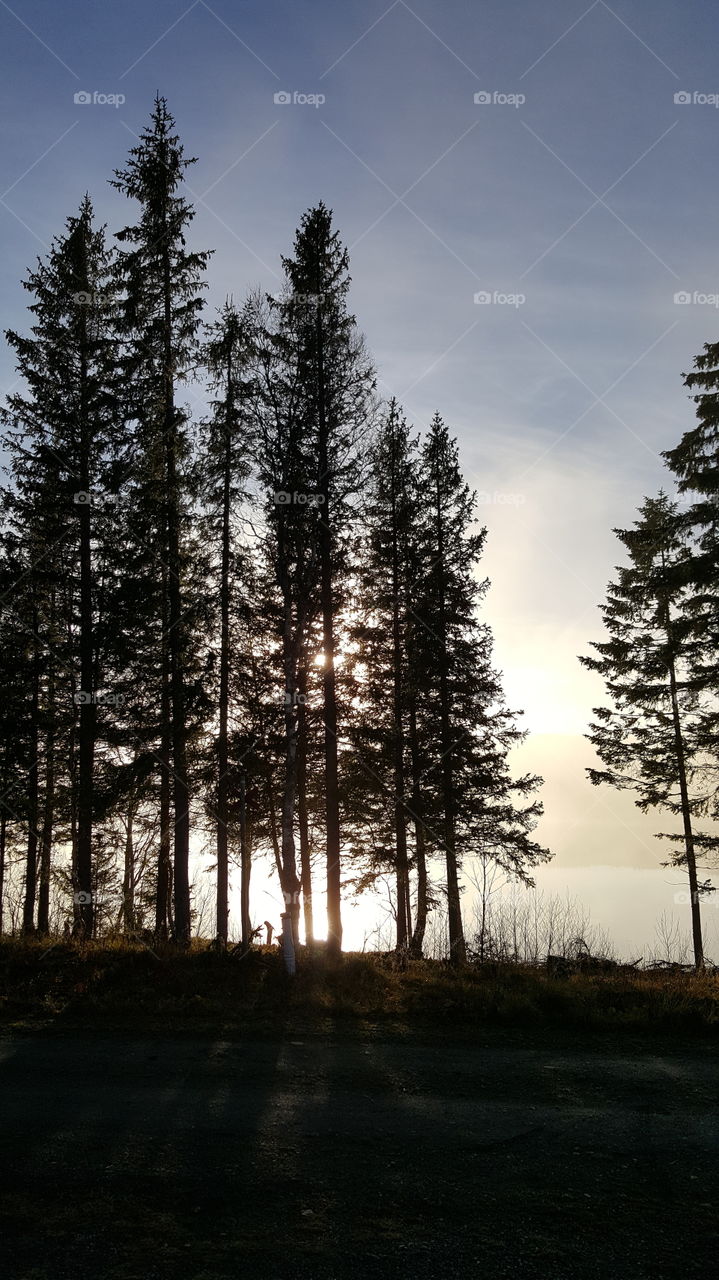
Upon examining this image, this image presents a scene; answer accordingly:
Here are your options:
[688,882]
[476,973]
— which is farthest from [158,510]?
[688,882]

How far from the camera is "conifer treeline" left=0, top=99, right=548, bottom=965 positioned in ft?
59.3

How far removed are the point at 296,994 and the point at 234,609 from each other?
11.1 m

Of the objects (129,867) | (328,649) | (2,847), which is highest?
(328,649)

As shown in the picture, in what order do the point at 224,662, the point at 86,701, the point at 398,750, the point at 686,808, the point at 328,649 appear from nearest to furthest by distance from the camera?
1. the point at 328,649
2. the point at 86,701
3. the point at 224,662
4. the point at 398,750
5. the point at 686,808

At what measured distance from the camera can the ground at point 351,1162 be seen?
4891 mm

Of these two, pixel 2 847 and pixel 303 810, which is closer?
pixel 303 810

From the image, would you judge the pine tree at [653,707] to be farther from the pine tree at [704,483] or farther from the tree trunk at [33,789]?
the tree trunk at [33,789]

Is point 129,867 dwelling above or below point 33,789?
below

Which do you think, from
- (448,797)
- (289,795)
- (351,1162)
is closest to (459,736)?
(448,797)

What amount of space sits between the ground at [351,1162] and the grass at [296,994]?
1566mm

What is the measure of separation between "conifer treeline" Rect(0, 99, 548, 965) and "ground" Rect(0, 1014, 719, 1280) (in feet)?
19.2

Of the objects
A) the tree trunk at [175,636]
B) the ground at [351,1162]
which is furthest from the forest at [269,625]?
the ground at [351,1162]

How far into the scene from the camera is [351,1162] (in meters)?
6.21

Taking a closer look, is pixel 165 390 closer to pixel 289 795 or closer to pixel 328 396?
pixel 328 396
